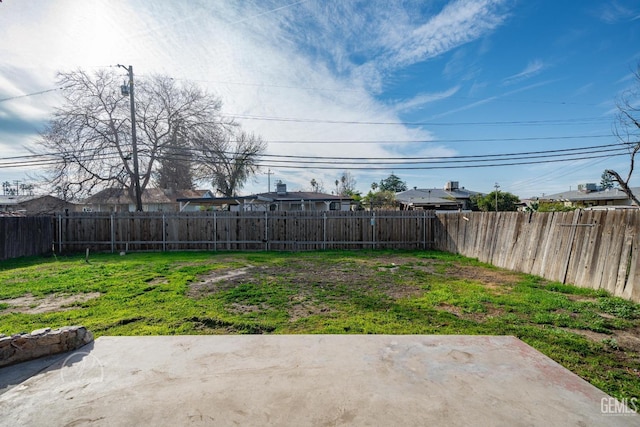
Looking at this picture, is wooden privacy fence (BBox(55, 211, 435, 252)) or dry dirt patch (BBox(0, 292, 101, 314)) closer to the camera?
dry dirt patch (BBox(0, 292, 101, 314))

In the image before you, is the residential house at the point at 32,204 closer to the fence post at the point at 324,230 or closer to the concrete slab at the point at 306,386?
the fence post at the point at 324,230

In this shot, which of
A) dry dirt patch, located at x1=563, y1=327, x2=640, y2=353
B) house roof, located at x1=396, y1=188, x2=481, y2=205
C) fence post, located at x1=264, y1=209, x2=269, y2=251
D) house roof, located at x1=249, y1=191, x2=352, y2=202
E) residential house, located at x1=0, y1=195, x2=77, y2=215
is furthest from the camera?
house roof, located at x1=396, y1=188, x2=481, y2=205

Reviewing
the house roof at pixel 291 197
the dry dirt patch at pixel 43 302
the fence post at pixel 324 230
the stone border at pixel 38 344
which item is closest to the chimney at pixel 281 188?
the house roof at pixel 291 197

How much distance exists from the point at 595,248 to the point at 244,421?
644 centimetres

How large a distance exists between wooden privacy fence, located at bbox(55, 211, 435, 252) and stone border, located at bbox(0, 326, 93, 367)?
847cm

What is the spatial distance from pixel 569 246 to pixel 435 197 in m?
24.8

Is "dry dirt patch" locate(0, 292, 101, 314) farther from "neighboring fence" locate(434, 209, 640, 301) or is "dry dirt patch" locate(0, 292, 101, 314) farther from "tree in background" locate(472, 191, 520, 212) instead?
"tree in background" locate(472, 191, 520, 212)

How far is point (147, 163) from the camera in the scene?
16703mm

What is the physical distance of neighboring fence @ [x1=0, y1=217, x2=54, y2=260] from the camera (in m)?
8.88

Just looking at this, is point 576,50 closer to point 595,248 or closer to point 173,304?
point 595,248

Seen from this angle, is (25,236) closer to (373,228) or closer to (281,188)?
(373,228)

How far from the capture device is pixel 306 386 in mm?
2047

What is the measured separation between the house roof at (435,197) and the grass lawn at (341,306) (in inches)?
828

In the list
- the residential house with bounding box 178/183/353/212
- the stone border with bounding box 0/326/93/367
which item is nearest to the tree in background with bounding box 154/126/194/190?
the residential house with bounding box 178/183/353/212
